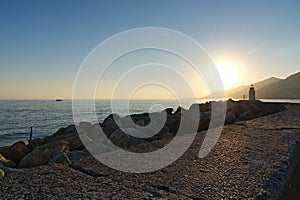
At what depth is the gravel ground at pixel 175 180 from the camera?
8.82 ft

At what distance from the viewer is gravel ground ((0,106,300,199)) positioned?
8.82 ft

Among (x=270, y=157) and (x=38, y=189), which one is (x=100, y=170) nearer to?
(x=38, y=189)

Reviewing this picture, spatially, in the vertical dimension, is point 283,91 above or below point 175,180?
above

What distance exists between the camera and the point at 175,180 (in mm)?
Answer: 3131

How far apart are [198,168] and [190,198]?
1079 mm

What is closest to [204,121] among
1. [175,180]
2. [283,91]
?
[175,180]

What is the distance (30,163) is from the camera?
4.91 metres

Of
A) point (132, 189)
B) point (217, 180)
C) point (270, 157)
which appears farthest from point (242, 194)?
point (270, 157)

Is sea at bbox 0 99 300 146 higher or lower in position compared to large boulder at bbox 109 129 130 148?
lower

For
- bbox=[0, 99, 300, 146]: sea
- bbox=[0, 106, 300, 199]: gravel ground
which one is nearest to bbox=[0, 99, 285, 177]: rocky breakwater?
bbox=[0, 106, 300, 199]: gravel ground

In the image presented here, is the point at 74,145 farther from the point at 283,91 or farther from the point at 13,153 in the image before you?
the point at 283,91

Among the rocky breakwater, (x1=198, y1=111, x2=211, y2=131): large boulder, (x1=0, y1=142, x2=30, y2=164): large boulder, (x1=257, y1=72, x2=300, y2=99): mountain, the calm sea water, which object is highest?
(x1=257, y1=72, x2=300, y2=99): mountain

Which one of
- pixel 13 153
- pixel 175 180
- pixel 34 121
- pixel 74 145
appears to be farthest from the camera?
pixel 34 121

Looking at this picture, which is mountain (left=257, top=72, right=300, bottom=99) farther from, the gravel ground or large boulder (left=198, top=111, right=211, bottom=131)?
the gravel ground
